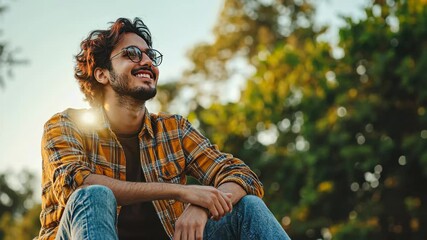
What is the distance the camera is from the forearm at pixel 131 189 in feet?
8.21

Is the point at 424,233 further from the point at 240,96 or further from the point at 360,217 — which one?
the point at 240,96

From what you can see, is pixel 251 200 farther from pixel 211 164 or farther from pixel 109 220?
pixel 109 220

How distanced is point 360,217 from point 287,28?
10230 mm

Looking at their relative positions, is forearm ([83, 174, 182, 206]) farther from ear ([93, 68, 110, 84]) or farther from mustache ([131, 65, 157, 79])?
ear ([93, 68, 110, 84])

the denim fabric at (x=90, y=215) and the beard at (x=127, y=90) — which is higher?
→ the beard at (x=127, y=90)

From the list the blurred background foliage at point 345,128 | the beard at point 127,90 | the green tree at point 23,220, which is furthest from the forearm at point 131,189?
the green tree at point 23,220

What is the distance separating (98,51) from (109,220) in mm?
1425

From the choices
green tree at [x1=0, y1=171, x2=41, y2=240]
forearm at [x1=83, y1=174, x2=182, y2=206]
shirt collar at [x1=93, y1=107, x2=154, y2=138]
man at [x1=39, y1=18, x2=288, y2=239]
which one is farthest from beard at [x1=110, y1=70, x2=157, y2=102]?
green tree at [x1=0, y1=171, x2=41, y2=240]

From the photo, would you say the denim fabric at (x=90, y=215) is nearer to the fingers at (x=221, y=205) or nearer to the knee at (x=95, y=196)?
the knee at (x=95, y=196)

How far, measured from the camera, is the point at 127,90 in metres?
3.08

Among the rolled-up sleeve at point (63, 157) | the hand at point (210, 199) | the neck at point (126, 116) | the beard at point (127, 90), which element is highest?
the beard at point (127, 90)

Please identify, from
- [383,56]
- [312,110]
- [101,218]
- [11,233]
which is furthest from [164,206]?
A: [11,233]

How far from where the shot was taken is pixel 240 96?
14.9 metres

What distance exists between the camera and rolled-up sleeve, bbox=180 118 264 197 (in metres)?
2.85
